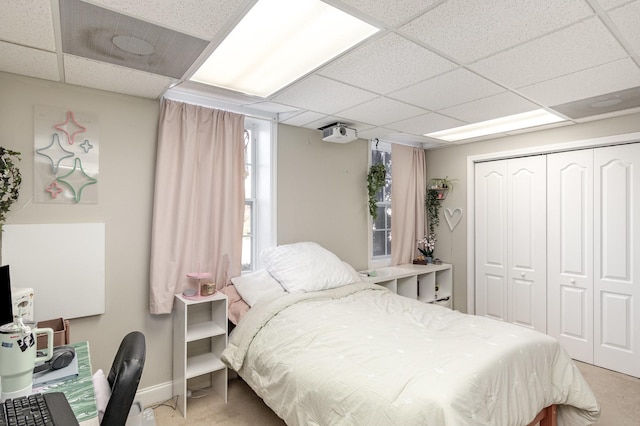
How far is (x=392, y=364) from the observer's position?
173 cm

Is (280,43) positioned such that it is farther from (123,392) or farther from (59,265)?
(59,265)

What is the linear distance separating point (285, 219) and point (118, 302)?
1.55m

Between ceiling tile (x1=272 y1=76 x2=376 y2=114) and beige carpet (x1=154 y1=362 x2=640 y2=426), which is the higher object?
ceiling tile (x1=272 y1=76 x2=376 y2=114)

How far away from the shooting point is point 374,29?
175 centimetres

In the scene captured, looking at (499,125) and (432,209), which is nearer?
(499,125)

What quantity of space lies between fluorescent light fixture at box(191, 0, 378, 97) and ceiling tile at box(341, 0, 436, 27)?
124 millimetres

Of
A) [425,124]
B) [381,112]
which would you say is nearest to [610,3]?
[381,112]

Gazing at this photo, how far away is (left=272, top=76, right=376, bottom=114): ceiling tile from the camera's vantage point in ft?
7.92

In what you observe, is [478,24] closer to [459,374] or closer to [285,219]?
[459,374]

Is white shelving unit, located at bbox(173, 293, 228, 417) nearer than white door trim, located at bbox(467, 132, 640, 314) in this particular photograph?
Yes

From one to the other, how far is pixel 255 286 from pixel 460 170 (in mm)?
3052

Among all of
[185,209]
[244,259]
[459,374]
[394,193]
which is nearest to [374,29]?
[459,374]

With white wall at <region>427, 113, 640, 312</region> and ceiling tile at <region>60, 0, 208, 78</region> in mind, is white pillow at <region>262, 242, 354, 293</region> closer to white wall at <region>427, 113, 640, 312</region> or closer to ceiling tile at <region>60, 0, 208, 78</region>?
ceiling tile at <region>60, 0, 208, 78</region>

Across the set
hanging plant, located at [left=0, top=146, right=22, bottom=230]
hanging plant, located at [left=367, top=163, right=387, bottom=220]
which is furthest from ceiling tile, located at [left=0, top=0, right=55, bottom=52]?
hanging plant, located at [left=367, top=163, right=387, bottom=220]
